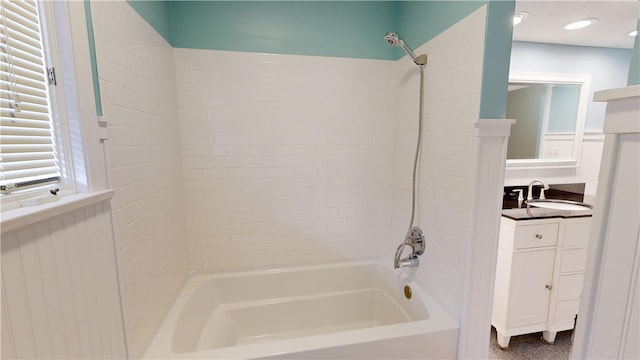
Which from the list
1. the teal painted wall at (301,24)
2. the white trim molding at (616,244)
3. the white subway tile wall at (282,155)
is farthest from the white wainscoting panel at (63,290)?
the white trim molding at (616,244)

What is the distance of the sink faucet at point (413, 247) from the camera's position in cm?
167

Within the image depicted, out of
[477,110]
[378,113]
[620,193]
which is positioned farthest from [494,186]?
[378,113]

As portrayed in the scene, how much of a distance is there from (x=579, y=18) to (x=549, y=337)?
2.18 metres

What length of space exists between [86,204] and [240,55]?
1.33m

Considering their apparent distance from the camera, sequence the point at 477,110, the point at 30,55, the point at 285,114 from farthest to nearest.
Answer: the point at 285,114, the point at 477,110, the point at 30,55

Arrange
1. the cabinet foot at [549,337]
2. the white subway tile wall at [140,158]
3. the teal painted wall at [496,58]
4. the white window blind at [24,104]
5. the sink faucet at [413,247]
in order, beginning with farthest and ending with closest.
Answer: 1. the cabinet foot at [549,337]
2. the sink faucet at [413,247]
3. the teal painted wall at [496,58]
4. the white subway tile wall at [140,158]
5. the white window blind at [24,104]

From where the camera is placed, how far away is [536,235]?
68.6 inches

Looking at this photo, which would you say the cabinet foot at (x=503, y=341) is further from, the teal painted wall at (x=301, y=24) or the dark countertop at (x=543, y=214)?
the teal painted wall at (x=301, y=24)

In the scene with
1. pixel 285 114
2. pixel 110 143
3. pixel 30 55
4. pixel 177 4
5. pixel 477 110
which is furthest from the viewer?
pixel 285 114

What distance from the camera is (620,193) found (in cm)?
54

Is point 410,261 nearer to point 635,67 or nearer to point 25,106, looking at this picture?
point 635,67

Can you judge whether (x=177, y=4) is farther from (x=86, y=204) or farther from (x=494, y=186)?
(x=494, y=186)

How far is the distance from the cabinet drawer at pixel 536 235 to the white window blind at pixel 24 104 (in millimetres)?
2326

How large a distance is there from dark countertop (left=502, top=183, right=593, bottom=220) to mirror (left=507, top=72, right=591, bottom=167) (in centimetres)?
20
